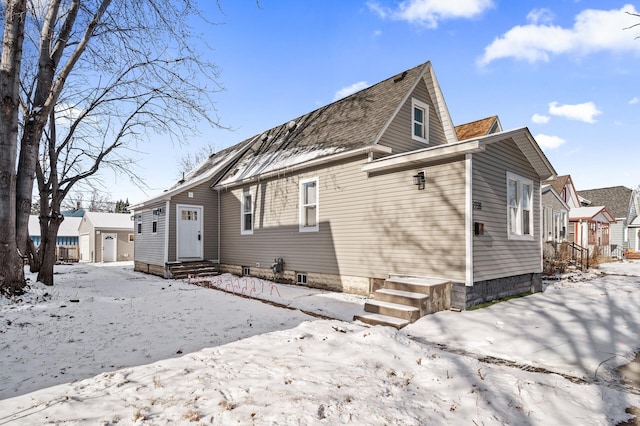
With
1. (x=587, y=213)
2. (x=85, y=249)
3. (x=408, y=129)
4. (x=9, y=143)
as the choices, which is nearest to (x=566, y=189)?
(x=587, y=213)

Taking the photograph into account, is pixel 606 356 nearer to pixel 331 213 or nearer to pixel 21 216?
pixel 331 213

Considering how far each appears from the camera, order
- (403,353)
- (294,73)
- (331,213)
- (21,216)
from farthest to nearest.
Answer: (294,73) < (331,213) < (21,216) < (403,353)

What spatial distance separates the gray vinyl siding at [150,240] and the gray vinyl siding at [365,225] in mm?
4151

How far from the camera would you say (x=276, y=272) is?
12359 mm

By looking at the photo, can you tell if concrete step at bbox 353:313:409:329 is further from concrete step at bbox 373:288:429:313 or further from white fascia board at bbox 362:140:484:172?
white fascia board at bbox 362:140:484:172

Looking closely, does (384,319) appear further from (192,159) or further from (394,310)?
(192,159)

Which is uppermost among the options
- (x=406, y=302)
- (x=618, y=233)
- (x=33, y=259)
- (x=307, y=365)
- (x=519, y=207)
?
(x=519, y=207)

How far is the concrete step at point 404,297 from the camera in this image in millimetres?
6832

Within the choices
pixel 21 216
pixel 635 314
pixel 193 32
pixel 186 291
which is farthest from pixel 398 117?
pixel 21 216

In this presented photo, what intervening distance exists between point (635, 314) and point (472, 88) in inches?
318

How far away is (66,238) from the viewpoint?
39.5 metres

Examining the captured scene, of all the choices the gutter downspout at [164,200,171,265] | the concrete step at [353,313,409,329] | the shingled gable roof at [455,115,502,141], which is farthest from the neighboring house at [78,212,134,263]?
the concrete step at [353,313,409,329]

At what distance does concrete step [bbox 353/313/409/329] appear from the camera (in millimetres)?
6418

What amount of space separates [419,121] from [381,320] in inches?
313
